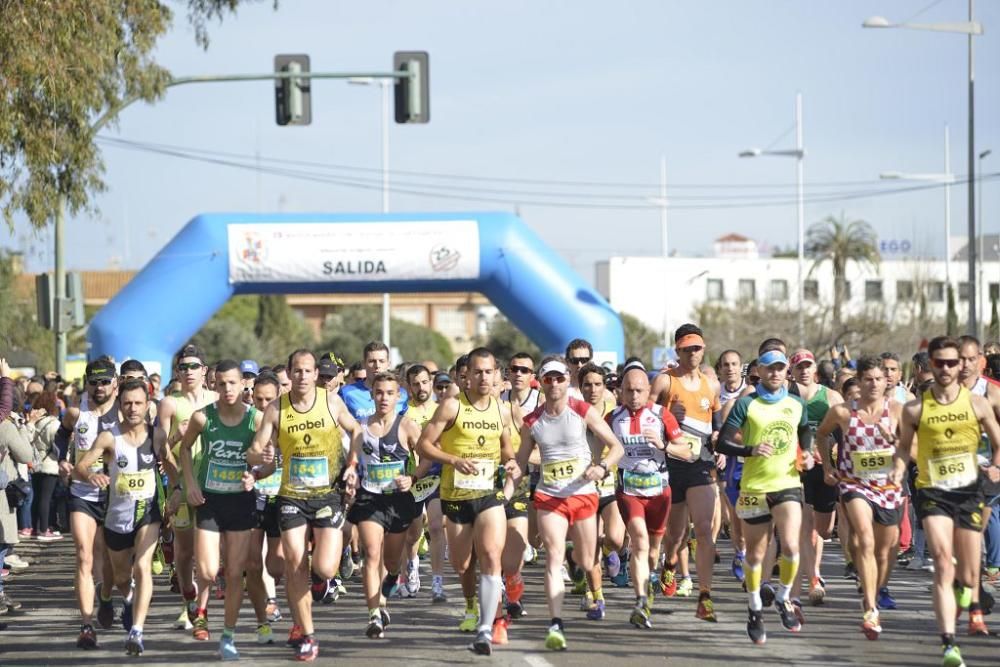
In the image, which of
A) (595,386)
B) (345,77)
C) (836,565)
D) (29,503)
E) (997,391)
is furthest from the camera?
(345,77)

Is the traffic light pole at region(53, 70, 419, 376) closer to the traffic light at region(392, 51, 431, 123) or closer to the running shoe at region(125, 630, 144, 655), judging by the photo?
the traffic light at region(392, 51, 431, 123)

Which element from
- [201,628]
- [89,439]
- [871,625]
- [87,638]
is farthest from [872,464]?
[87,638]

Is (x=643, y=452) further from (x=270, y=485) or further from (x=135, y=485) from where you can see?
(x=135, y=485)

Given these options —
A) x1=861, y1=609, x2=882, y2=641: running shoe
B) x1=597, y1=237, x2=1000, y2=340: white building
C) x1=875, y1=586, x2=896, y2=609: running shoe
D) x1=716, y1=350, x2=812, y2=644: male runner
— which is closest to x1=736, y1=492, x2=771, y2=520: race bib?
x1=716, y1=350, x2=812, y2=644: male runner

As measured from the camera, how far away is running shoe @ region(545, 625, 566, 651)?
1038cm

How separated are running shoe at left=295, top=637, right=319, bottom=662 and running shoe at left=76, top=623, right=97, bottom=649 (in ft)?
5.35

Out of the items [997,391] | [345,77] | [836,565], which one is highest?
[345,77]

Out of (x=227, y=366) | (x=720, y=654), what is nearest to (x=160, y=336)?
(x=227, y=366)

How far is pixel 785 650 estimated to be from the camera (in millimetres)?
10336

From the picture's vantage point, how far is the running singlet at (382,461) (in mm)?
11539

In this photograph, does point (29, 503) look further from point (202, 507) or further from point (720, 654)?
point (720, 654)

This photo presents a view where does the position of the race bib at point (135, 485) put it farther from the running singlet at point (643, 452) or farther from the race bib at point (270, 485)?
the running singlet at point (643, 452)

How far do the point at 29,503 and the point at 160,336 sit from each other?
5430 mm

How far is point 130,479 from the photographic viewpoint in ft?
35.6
